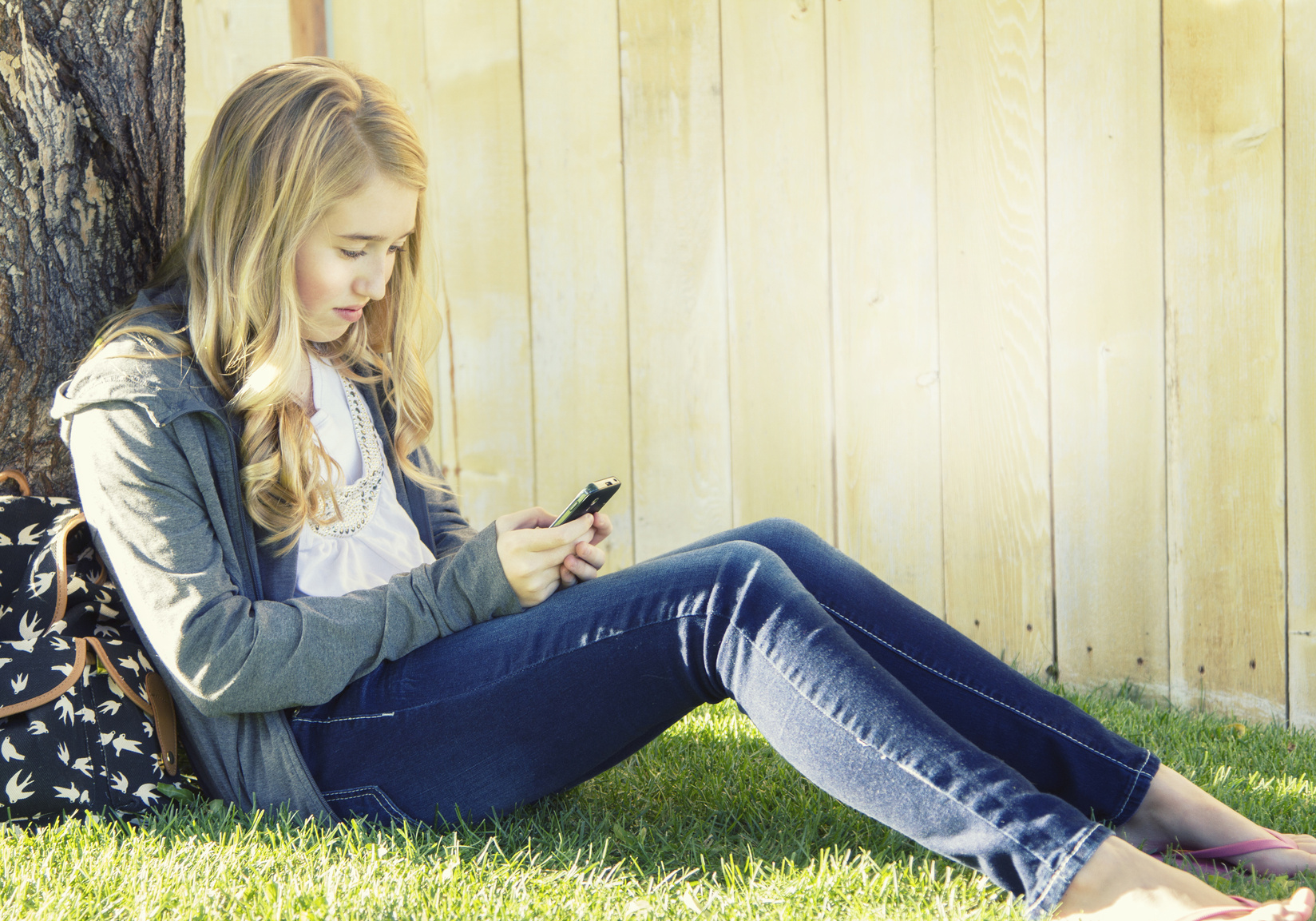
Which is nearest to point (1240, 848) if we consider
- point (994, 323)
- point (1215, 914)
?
point (1215, 914)

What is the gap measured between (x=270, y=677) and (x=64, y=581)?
0.31 m

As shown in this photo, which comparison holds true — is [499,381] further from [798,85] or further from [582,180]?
[798,85]

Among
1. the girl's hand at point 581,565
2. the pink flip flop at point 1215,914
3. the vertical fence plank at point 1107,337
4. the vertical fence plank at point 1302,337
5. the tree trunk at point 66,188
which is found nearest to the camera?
the pink flip flop at point 1215,914

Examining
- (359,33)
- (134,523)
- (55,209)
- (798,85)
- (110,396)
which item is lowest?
(134,523)

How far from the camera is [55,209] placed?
1808 millimetres

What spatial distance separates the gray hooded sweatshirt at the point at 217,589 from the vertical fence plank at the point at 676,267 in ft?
3.94

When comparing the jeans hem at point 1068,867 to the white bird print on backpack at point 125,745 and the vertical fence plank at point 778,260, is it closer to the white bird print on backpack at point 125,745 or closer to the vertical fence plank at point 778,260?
the white bird print on backpack at point 125,745

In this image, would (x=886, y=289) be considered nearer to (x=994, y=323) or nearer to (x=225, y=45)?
(x=994, y=323)

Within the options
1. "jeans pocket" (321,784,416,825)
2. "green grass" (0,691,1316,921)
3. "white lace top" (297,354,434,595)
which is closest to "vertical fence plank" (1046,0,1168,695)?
"green grass" (0,691,1316,921)

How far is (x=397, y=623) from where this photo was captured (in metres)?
1.57

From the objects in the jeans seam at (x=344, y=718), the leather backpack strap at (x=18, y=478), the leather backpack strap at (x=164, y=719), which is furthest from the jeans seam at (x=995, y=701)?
the leather backpack strap at (x=18, y=478)

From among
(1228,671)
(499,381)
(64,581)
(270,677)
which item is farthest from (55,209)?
(1228,671)

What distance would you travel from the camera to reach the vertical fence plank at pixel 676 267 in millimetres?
2709

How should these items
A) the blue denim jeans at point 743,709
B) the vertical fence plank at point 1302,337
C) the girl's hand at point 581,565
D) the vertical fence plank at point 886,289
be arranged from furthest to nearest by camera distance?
the vertical fence plank at point 886,289, the vertical fence plank at point 1302,337, the girl's hand at point 581,565, the blue denim jeans at point 743,709
